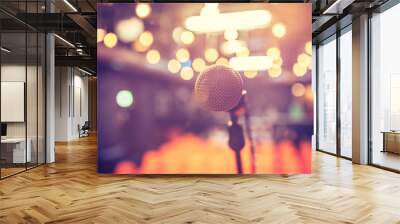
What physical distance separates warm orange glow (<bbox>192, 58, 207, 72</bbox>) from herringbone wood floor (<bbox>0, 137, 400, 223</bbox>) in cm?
188

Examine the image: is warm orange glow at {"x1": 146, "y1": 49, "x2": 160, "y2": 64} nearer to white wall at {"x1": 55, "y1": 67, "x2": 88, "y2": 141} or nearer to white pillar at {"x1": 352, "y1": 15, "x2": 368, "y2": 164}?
white pillar at {"x1": 352, "y1": 15, "x2": 368, "y2": 164}

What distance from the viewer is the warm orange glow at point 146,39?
6.07 metres

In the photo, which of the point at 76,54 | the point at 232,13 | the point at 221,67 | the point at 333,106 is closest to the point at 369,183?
the point at 221,67

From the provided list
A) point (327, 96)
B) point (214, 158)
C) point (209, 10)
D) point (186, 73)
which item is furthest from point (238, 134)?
point (327, 96)

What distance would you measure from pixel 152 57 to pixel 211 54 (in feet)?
3.32

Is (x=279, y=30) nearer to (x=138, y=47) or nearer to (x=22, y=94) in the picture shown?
(x=138, y=47)

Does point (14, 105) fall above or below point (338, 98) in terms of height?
below

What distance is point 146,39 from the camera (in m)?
6.08

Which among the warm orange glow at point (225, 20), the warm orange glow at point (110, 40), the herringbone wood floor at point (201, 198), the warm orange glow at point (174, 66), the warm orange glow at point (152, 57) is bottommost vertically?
the herringbone wood floor at point (201, 198)

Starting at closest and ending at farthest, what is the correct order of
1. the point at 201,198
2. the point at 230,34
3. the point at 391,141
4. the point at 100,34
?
the point at 201,198 → the point at 100,34 → the point at 230,34 → the point at 391,141

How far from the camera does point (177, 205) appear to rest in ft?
13.9

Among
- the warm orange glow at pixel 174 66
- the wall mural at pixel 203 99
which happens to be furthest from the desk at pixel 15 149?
the warm orange glow at pixel 174 66

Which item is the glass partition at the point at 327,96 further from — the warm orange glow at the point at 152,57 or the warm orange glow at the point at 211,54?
the warm orange glow at the point at 152,57

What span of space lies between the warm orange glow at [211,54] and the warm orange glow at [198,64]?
0.10 metres
